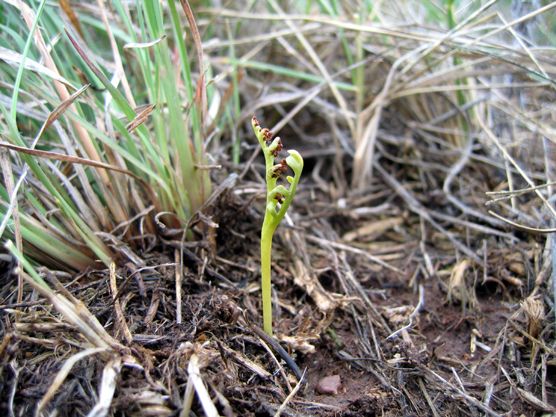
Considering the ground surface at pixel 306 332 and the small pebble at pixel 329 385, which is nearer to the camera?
the ground surface at pixel 306 332

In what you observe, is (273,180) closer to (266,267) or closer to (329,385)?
(266,267)

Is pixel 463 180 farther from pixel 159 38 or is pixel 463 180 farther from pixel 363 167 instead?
pixel 159 38

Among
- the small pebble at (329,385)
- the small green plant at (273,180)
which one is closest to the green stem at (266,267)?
the small green plant at (273,180)

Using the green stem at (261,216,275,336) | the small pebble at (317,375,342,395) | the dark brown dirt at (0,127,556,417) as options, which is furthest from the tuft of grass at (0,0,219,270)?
the small pebble at (317,375,342,395)

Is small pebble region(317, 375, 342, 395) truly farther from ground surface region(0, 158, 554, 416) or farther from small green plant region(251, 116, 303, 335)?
small green plant region(251, 116, 303, 335)

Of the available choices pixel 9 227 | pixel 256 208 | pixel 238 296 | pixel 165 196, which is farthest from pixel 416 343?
pixel 9 227

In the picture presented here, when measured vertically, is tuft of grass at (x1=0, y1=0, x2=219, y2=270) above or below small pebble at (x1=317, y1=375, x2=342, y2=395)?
above

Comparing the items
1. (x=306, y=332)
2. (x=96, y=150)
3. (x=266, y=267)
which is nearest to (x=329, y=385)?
(x=306, y=332)

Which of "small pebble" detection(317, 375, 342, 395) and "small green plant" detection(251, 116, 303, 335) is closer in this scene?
"small green plant" detection(251, 116, 303, 335)

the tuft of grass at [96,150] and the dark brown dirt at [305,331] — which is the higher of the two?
the tuft of grass at [96,150]

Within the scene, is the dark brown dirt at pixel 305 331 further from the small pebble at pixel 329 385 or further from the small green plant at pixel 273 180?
the small green plant at pixel 273 180
